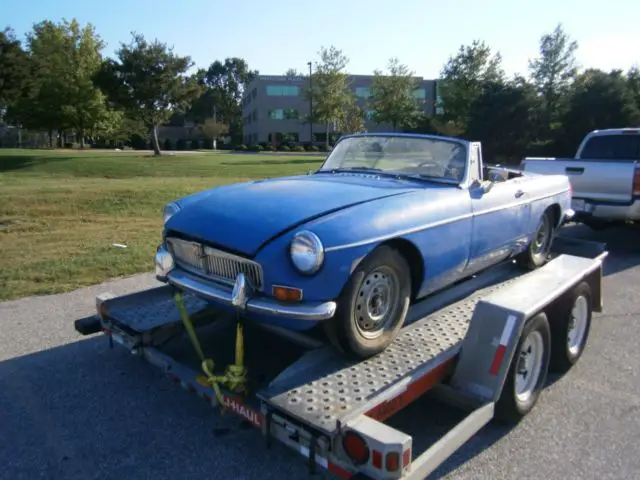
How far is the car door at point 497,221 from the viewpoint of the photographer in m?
4.13

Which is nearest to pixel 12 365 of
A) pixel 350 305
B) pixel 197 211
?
pixel 197 211

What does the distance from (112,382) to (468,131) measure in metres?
32.6

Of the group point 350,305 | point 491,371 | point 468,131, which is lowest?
point 491,371

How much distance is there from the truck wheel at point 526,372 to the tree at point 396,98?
43034 mm

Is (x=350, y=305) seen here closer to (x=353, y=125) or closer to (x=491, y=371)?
(x=491, y=371)

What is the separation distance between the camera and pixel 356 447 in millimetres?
2318

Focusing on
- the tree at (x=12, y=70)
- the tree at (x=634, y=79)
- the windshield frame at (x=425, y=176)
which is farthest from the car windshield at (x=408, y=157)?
the tree at (x=634, y=79)

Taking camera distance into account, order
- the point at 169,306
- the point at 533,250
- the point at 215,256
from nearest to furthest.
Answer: the point at 215,256 < the point at 169,306 < the point at 533,250

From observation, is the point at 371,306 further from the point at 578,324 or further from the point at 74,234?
the point at 74,234

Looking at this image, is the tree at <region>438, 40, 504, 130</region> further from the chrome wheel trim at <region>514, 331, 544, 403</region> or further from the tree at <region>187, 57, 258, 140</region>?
the tree at <region>187, 57, 258, 140</region>

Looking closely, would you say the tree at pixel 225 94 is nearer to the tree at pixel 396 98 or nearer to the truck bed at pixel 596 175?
the tree at pixel 396 98

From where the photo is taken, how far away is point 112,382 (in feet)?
12.6

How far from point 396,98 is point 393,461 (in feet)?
148

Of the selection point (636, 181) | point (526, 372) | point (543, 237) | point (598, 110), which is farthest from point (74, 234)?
point (598, 110)
